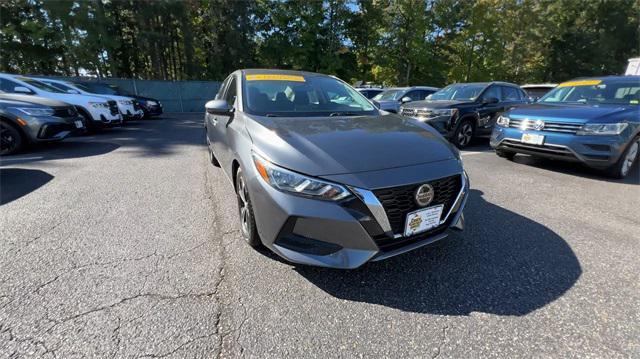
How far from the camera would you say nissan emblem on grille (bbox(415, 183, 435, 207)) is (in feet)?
6.35

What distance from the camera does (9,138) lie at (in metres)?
5.75

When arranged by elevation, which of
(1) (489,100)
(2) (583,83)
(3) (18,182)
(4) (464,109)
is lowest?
(3) (18,182)

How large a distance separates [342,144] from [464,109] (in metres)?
5.81

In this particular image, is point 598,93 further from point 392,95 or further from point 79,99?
point 79,99

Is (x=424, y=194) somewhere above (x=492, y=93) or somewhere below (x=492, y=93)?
below

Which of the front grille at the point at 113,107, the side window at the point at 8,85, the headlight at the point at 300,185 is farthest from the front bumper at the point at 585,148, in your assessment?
the side window at the point at 8,85

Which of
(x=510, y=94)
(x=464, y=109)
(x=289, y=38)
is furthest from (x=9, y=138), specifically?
(x=289, y=38)

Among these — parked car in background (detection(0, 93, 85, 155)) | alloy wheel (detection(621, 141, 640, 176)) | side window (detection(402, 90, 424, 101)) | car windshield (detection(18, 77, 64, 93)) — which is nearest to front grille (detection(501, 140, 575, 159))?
alloy wheel (detection(621, 141, 640, 176))

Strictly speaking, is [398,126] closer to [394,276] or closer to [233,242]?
[394,276]

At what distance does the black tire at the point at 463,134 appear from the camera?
6811 mm

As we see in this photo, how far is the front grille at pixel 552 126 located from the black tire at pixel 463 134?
5.94ft

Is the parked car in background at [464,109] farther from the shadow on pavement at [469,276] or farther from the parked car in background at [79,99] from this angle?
the parked car in background at [79,99]

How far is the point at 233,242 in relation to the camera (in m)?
2.68

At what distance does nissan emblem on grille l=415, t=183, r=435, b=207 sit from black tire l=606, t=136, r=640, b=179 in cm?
445
